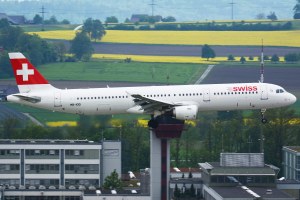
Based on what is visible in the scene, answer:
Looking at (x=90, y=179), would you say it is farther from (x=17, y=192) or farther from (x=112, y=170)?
(x=17, y=192)

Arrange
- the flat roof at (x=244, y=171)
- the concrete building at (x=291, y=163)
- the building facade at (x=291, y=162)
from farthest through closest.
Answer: the building facade at (x=291, y=162) → the concrete building at (x=291, y=163) → the flat roof at (x=244, y=171)

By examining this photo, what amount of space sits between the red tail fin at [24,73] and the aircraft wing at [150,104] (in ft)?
34.6

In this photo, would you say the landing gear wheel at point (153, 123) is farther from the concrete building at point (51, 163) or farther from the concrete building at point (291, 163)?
the concrete building at point (51, 163)

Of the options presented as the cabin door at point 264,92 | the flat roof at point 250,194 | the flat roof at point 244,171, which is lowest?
the flat roof at point 250,194

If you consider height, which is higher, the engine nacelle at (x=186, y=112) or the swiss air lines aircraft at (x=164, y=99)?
the swiss air lines aircraft at (x=164, y=99)

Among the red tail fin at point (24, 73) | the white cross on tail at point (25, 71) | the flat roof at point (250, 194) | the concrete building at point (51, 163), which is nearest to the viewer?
the red tail fin at point (24, 73)

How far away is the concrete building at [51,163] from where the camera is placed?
150 meters

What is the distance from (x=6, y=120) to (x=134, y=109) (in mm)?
63529

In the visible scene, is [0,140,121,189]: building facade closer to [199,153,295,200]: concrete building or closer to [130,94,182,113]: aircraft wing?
[199,153,295,200]: concrete building

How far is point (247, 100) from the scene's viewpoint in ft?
381

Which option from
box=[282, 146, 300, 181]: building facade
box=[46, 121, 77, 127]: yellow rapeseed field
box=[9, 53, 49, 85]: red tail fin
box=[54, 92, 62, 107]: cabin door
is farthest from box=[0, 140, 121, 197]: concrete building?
box=[54, 92, 62, 107]: cabin door

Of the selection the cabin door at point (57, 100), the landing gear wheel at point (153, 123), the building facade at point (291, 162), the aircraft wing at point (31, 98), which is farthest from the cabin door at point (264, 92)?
the building facade at point (291, 162)

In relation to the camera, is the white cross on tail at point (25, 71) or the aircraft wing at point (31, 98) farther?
the white cross on tail at point (25, 71)

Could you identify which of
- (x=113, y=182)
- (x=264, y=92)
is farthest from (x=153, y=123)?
(x=113, y=182)
